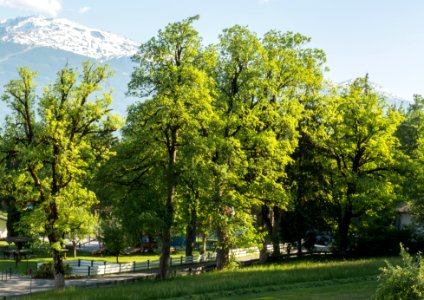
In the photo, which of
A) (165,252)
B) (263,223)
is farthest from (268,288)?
(263,223)

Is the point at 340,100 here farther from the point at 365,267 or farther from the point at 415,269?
the point at 415,269

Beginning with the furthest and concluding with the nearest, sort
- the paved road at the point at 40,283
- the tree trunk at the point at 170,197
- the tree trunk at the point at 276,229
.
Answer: the tree trunk at the point at 276,229, the paved road at the point at 40,283, the tree trunk at the point at 170,197

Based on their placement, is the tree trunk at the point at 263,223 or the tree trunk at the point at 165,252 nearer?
the tree trunk at the point at 165,252

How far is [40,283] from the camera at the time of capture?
137ft

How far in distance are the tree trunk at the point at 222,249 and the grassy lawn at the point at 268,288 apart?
14.0ft

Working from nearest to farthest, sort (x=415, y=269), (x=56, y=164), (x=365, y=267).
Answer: (x=415, y=269) → (x=56, y=164) → (x=365, y=267)

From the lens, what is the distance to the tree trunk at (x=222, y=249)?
38.0 m

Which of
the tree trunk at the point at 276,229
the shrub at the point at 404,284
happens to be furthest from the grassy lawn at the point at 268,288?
the tree trunk at the point at 276,229

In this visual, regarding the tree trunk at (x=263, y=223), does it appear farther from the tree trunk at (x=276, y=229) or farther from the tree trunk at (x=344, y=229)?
the tree trunk at (x=344, y=229)

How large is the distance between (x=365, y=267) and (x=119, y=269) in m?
21.8

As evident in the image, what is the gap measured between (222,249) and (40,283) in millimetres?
14389

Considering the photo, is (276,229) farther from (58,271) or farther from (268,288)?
(58,271)

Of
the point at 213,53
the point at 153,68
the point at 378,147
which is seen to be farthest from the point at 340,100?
the point at 153,68

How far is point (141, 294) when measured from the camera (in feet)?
92.0
